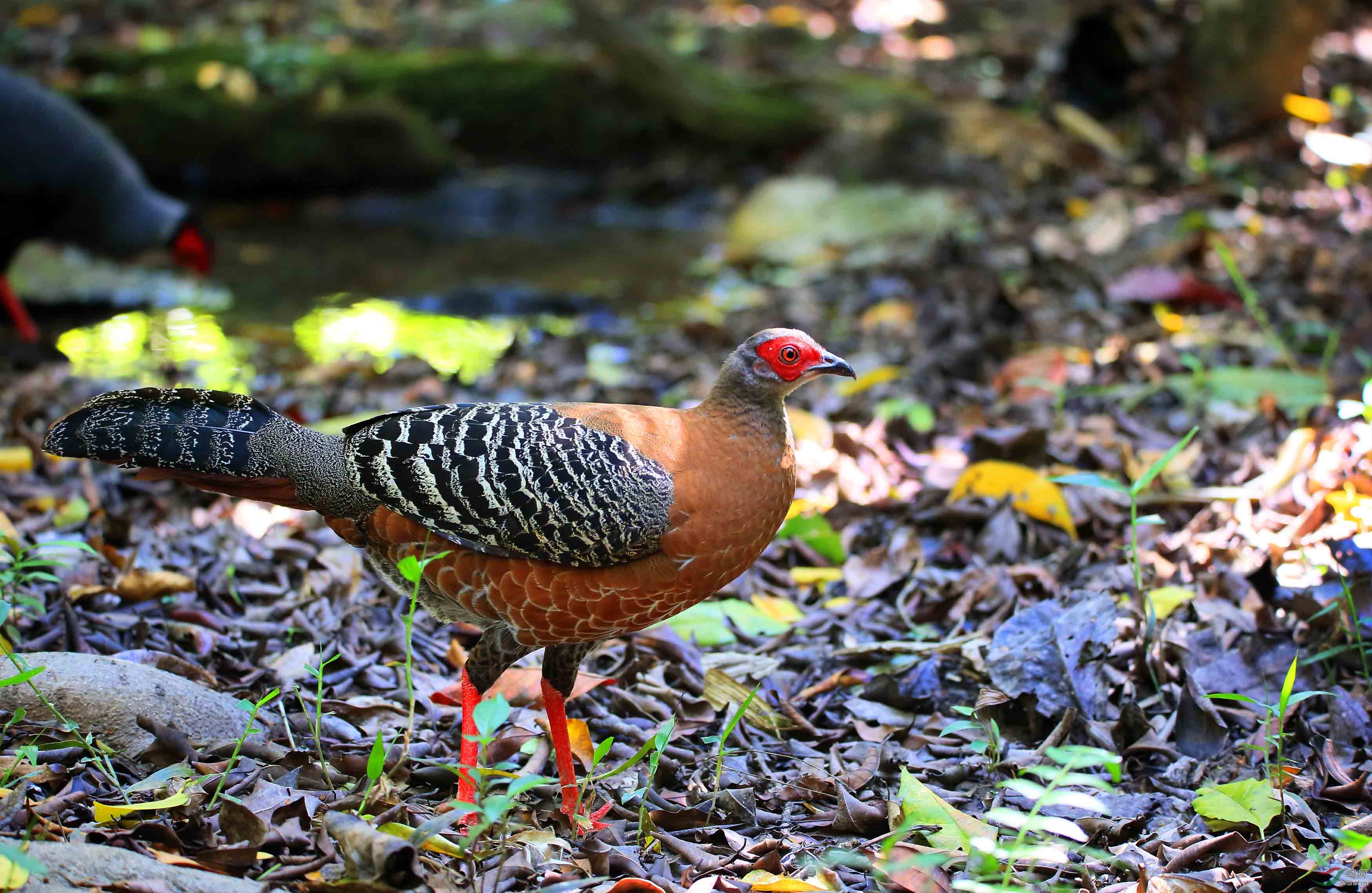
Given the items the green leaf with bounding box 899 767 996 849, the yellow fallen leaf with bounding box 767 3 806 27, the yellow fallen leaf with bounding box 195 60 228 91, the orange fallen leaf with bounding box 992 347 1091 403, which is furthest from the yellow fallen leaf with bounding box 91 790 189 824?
the yellow fallen leaf with bounding box 767 3 806 27

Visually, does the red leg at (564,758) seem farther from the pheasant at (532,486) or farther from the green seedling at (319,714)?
the green seedling at (319,714)

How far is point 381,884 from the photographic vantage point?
2.33 m

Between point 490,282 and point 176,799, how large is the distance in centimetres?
577

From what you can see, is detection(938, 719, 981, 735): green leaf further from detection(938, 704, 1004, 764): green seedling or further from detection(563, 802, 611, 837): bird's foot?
detection(563, 802, 611, 837): bird's foot

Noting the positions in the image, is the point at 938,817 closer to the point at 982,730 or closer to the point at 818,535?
the point at 982,730

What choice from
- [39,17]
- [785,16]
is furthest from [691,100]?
[39,17]

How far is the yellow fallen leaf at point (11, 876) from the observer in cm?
213

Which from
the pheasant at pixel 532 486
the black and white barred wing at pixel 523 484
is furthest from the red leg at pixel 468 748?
the black and white barred wing at pixel 523 484

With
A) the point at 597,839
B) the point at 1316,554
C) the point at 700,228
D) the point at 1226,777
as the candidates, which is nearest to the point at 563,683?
the point at 597,839

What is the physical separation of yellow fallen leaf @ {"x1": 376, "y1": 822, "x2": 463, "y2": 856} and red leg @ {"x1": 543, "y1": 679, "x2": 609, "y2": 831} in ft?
1.15

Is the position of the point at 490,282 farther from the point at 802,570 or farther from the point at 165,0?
the point at 165,0

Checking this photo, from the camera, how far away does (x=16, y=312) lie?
701cm

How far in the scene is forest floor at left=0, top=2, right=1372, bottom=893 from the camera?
2.64m

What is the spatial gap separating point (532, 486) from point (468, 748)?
0.65 m
